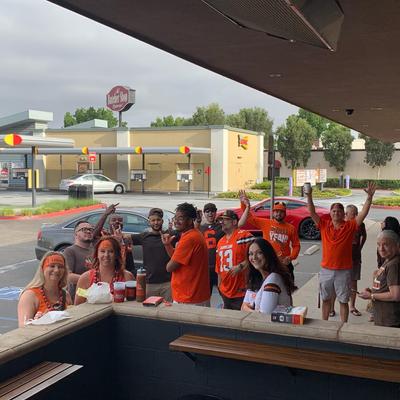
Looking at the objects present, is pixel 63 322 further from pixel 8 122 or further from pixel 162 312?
pixel 8 122

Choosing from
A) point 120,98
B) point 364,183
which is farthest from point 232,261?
point 120,98

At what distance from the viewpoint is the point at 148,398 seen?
4008 millimetres

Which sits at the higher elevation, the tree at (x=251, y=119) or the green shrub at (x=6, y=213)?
the tree at (x=251, y=119)

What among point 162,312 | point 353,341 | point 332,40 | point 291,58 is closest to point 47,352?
point 162,312

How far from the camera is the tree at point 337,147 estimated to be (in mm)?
52688

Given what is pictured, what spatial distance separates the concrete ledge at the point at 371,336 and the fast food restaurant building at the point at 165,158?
1352 inches

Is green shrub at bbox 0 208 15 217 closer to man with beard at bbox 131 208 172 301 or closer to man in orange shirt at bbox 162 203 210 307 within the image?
man with beard at bbox 131 208 172 301

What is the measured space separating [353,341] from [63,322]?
6.65 ft

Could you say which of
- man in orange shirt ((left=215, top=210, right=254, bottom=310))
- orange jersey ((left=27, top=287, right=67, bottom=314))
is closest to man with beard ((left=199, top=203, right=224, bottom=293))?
man in orange shirt ((left=215, top=210, right=254, bottom=310))

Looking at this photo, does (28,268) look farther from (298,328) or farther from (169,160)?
(169,160)

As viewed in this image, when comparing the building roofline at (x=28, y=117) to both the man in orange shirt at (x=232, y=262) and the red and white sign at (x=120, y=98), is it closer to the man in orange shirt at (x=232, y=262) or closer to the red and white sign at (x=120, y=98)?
the red and white sign at (x=120, y=98)

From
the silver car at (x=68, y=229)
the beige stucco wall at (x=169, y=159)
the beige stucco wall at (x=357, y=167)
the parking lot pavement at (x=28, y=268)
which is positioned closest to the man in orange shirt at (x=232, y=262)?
the parking lot pavement at (x=28, y=268)

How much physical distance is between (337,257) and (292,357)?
324 centimetres

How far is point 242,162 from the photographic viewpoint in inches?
1702
